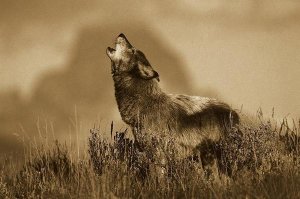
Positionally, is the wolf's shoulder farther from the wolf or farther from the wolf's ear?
the wolf's ear

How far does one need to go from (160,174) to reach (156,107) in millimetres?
1850

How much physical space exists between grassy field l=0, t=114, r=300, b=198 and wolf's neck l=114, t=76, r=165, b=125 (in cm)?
80

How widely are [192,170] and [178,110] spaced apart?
194cm

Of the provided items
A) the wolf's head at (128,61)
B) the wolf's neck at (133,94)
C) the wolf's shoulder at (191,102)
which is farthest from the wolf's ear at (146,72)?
the wolf's shoulder at (191,102)

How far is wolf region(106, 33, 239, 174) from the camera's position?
845 cm

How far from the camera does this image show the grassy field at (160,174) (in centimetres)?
581

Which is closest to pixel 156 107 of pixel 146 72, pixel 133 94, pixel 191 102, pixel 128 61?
pixel 133 94

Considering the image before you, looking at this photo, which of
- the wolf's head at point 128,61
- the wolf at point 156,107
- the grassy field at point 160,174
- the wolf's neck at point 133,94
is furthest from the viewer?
the wolf's head at point 128,61

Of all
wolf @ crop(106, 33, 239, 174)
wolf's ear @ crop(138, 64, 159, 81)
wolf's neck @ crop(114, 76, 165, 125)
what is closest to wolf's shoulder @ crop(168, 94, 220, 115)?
wolf @ crop(106, 33, 239, 174)

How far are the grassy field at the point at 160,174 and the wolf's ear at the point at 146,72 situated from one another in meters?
1.22

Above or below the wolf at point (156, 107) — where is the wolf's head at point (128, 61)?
above

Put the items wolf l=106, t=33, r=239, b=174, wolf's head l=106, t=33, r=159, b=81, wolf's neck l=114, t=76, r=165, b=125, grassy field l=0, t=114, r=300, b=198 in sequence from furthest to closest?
1. wolf's head l=106, t=33, r=159, b=81
2. wolf's neck l=114, t=76, r=165, b=125
3. wolf l=106, t=33, r=239, b=174
4. grassy field l=0, t=114, r=300, b=198

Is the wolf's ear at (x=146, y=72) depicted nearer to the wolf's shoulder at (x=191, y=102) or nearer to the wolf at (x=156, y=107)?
the wolf at (x=156, y=107)

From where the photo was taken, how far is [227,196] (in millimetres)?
5711
